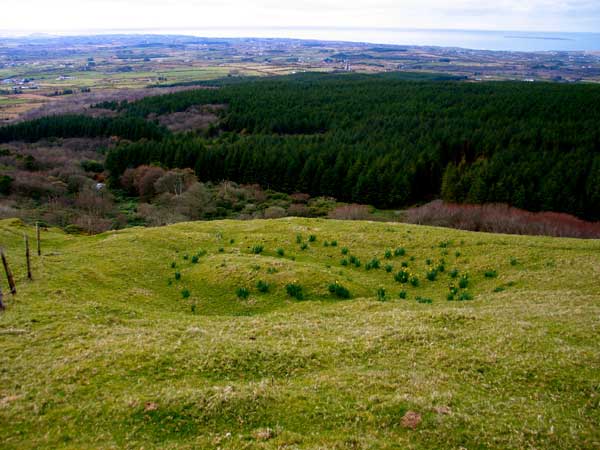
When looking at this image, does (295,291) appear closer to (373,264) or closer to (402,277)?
(373,264)

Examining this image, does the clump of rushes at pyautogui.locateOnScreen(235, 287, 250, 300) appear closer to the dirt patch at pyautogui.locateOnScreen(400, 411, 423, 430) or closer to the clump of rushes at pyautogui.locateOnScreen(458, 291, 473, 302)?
the clump of rushes at pyautogui.locateOnScreen(458, 291, 473, 302)

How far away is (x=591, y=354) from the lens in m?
13.4

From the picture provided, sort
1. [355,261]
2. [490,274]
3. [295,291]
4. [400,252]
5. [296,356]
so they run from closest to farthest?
[296,356] < [295,291] < [490,274] < [355,261] < [400,252]

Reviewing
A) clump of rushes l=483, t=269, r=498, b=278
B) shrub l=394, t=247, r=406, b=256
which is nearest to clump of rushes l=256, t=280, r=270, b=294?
shrub l=394, t=247, r=406, b=256

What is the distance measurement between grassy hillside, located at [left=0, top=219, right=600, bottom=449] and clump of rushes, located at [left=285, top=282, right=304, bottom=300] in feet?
1.24

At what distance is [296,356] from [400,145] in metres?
88.2

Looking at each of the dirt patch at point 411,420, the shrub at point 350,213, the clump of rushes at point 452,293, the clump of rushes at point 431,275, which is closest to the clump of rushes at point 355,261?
the clump of rushes at point 431,275

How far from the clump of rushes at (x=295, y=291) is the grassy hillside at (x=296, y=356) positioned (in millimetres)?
376

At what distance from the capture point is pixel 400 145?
3770 inches

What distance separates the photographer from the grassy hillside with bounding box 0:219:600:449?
33.6 ft

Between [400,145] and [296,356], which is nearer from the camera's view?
[296,356]

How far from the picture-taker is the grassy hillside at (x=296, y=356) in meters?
10.2

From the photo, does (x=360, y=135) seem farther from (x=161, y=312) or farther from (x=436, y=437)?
(x=436, y=437)

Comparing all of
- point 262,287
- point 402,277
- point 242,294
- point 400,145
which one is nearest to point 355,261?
point 402,277
